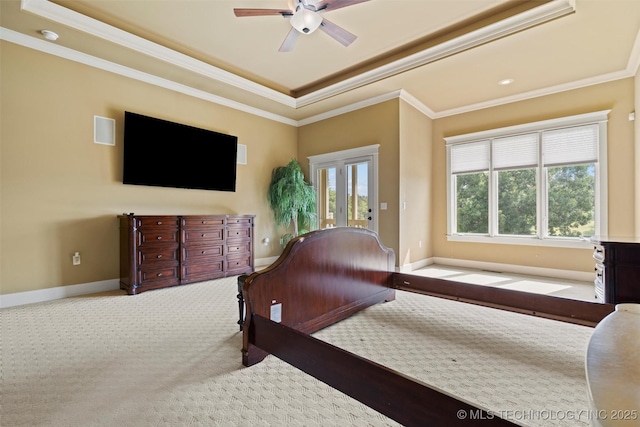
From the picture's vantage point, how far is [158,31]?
342 centimetres

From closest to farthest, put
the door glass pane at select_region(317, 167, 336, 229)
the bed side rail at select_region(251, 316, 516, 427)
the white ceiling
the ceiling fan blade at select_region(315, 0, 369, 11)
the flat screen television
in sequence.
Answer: the bed side rail at select_region(251, 316, 516, 427) → the ceiling fan blade at select_region(315, 0, 369, 11) → the white ceiling → the flat screen television → the door glass pane at select_region(317, 167, 336, 229)

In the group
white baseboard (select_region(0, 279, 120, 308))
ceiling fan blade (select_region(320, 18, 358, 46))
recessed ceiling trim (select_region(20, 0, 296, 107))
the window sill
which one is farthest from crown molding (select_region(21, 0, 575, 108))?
the window sill

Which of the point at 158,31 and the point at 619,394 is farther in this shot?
the point at 158,31

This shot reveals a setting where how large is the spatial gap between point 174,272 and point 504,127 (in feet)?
18.4

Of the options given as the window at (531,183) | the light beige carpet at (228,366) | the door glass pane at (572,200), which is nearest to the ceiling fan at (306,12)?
the light beige carpet at (228,366)

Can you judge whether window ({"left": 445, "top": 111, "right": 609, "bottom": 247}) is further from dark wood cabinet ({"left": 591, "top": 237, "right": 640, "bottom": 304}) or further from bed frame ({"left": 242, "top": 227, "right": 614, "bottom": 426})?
bed frame ({"left": 242, "top": 227, "right": 614, "bottom": 426})

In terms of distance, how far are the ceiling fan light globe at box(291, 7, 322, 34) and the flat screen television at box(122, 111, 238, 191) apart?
244 cm

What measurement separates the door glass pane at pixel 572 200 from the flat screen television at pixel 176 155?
17.0 ft

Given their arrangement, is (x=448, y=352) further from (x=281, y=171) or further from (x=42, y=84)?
(x=42, y=84)

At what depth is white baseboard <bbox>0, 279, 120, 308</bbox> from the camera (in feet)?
10.1

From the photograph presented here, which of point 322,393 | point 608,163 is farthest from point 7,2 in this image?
point 608,163

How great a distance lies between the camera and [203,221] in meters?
4.08

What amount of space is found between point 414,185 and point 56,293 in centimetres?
524

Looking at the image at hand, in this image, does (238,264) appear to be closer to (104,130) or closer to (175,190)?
(175,190)
